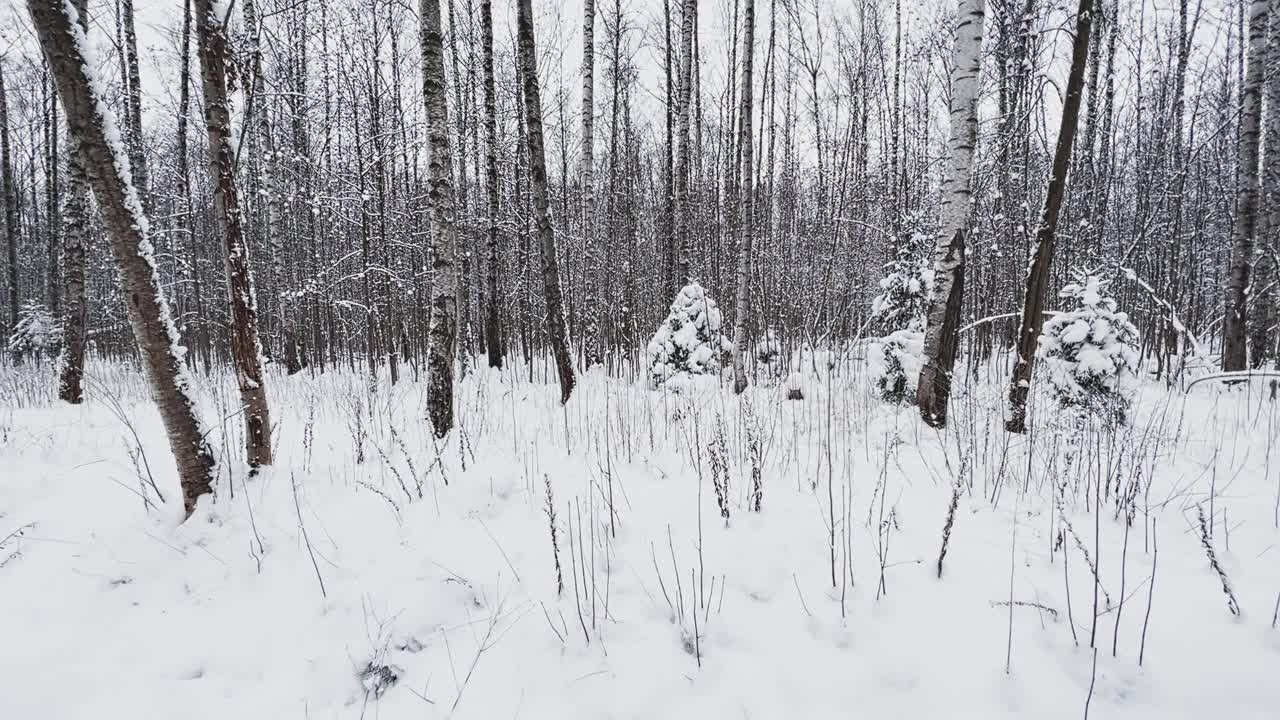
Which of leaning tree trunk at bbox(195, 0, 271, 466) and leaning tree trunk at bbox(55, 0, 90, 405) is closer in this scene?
leaning tree trunk at bbox(195, 0, 271, 466)

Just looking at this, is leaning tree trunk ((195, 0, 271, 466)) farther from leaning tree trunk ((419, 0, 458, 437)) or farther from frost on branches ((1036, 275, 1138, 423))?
frost on branches ((1036, 275, 1138, 423))

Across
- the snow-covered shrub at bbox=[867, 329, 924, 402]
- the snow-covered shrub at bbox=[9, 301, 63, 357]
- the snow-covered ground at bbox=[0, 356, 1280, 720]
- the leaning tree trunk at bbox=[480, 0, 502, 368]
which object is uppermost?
the leaning tree trunk at bbox=[480, 0, 502, 368]

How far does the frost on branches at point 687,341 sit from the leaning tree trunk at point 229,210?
5.26 m

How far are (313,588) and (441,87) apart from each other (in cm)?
461

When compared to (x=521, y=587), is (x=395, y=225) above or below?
above

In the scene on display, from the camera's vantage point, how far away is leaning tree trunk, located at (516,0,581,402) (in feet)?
21.4

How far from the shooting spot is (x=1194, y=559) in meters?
2.23

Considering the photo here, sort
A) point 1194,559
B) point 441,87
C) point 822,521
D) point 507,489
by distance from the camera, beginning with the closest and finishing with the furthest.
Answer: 1. point 1194,559
2. point 822,521
3. point 507,489
4. point 441,87

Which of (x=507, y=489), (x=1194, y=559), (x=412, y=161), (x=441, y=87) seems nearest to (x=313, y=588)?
(x=507, y=489)

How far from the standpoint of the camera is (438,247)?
4996 millimetres

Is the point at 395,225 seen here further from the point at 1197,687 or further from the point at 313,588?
the point at 1197,687

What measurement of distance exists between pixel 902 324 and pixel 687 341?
12.1 feet

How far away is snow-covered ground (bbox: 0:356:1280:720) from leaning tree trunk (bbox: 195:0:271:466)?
46 centimetres

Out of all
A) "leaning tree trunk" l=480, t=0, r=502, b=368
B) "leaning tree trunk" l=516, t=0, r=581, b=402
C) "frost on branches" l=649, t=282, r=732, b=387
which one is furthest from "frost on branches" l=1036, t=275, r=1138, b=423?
"leaning tree trunk" l=480, t=0, r=502, b=368
